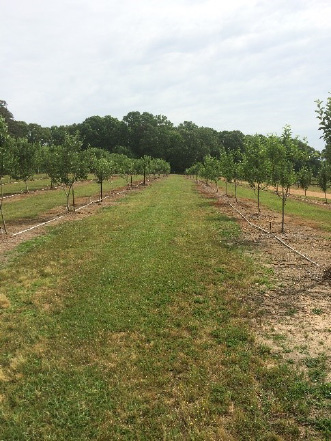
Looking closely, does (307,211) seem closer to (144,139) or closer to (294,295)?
(294,295)

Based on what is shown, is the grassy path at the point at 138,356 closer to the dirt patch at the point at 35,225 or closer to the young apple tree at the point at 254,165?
the dirt patch at the point at 35,225

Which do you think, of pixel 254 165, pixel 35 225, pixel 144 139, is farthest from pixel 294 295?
pixel 144 139

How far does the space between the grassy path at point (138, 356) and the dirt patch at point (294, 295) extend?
56 cm

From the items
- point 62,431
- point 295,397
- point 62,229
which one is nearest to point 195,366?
point 295,397

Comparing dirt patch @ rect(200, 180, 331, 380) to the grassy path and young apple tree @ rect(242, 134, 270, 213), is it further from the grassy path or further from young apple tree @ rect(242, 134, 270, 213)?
young apple tree @ rect(242, 134, 270, 213)

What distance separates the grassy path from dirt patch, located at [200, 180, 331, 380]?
56cm

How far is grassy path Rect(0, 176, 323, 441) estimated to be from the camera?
21.0 feet

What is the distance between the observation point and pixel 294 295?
12.0 m

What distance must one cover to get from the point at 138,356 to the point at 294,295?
627 centimetres

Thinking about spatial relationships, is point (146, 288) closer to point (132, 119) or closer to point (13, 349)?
point (13, 349)

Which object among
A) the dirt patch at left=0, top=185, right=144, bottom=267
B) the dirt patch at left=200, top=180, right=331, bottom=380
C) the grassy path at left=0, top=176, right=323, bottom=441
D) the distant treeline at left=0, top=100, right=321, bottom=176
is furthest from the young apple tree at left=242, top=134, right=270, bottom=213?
the distant treeline at left=0, top=100, right=321, bottom=176

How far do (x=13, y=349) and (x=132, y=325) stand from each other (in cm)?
320

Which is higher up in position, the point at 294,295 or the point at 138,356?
the point at 294,295

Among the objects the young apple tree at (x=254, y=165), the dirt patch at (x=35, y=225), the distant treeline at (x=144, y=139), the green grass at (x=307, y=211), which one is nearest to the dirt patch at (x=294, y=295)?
the green grass at (x=307, y=211)
